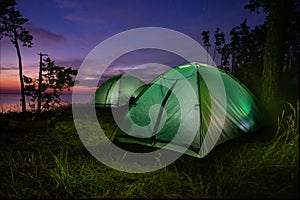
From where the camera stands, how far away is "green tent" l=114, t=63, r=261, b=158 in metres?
4.72

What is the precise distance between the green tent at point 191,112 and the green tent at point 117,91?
863cm

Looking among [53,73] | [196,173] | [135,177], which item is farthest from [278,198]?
[53,73]

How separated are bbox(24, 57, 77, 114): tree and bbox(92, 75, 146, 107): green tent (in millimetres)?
3310

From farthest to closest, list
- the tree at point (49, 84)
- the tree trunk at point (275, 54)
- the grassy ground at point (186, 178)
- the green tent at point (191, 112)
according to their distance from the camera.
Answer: the tree at point (49, 84) < the tree trunk at point (275, 54) < the green tent at point (191, 112) < the grassy ground at point (186, 178)

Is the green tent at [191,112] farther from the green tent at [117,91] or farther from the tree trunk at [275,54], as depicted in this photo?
the green tent at [117,91]

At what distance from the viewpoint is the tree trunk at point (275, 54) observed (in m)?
5.97

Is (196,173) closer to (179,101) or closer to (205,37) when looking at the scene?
(179,101)

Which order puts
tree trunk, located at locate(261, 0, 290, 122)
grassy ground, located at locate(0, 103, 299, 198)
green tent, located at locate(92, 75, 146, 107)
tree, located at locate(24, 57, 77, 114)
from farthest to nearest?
green tent, located at locate(92, 75, 146, 107), tree, located at locate(24, 57, 77, 114), tree trunk, located at locate(261, 0, 290, 122), grassy ground, located at locate(0, 103, 299, 198)

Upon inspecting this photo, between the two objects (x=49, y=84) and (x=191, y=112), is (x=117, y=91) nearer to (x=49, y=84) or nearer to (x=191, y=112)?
(x=49, y=84)

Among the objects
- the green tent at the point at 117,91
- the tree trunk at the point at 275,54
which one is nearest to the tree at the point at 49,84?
the green tent at the point at 117,91

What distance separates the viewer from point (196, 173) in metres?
3.92

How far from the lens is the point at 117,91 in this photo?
14.2 meters

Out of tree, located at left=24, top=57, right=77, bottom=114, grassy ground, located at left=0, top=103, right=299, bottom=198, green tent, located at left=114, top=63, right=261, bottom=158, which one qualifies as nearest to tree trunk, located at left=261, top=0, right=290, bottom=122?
green tent, located at left=114, top=63, right=261, bottom=158

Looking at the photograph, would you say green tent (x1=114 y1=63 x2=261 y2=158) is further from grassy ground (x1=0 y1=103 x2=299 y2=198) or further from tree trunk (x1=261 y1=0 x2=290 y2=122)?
tree trunk (x1=261 y1=0 x2=290 y2=122)
